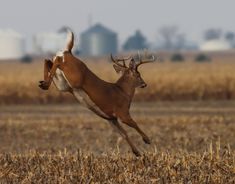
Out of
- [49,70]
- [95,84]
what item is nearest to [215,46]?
[95,84]

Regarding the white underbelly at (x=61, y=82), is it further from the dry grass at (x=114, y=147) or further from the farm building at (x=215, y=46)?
the farm building at (x=215, y=46)

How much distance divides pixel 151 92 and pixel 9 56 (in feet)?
320

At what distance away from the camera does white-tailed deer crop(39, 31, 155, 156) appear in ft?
26.8

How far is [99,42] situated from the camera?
155 metres

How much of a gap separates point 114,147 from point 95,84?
37.6 ft

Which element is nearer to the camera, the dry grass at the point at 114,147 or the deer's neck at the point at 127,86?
the deer's neck at the point at 127,86

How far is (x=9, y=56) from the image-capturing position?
13662cm

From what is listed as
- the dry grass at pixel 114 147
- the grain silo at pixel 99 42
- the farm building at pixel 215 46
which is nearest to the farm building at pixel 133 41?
the grain silo at pixel 99 42

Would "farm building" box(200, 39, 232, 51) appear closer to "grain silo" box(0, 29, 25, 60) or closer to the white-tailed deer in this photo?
"grain silo" box(0, 29, 25, 60)

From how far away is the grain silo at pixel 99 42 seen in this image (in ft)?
510

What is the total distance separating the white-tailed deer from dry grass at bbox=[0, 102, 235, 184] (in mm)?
893

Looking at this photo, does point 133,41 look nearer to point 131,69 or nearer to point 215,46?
point 215,46

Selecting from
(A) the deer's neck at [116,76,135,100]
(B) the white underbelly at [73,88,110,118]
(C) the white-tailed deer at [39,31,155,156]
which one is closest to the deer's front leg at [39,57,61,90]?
(C) the white-tailed deer at [39,31,155,156]

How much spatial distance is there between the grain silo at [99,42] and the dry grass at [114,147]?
117197mm
